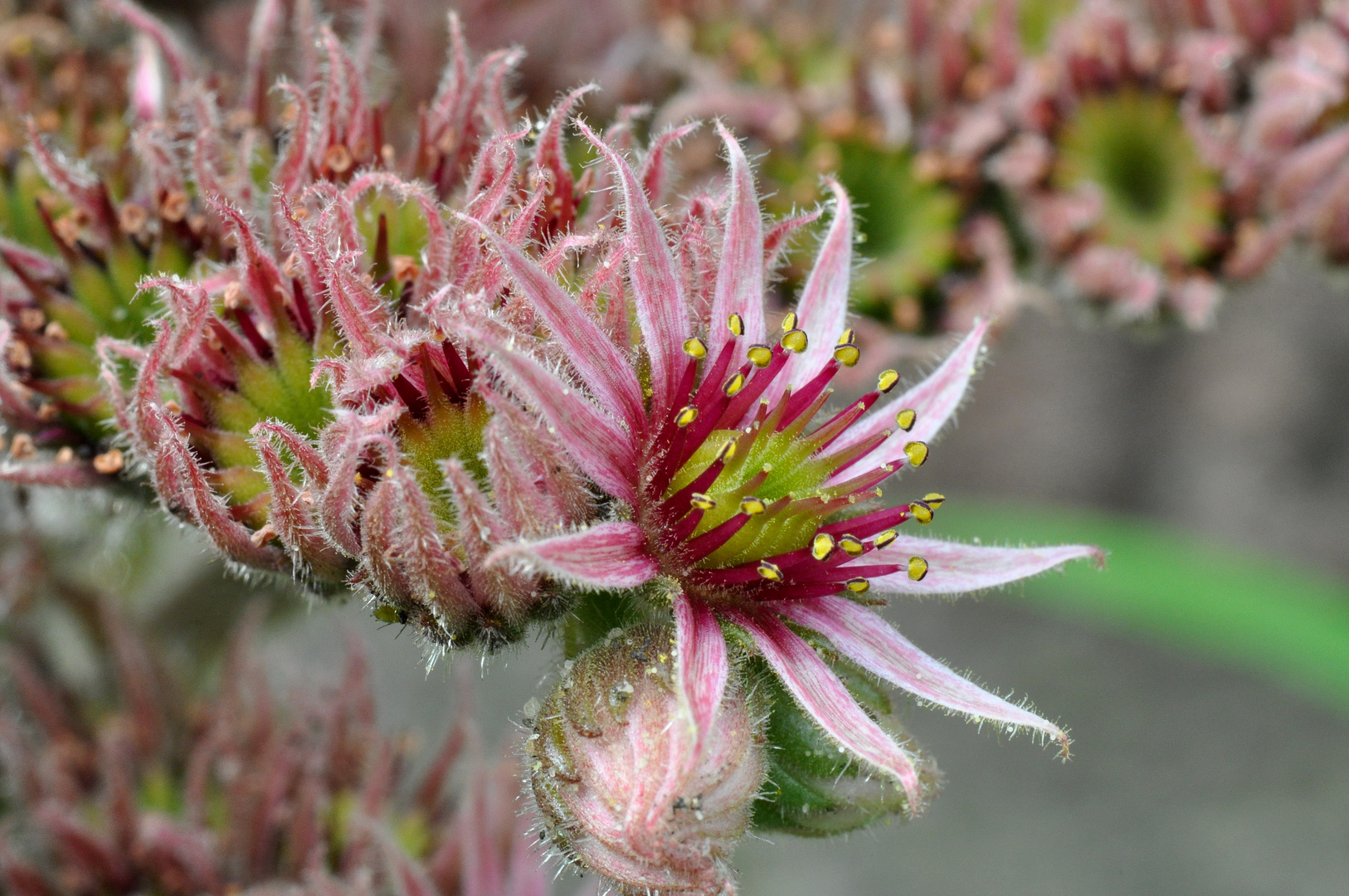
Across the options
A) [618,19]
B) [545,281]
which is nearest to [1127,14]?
[618,19]

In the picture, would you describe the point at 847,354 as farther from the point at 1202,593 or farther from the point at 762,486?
the point at 1202,593

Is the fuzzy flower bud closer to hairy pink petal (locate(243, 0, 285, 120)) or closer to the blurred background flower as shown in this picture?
hairy pink petal (locate(243, 0, 285, 120))

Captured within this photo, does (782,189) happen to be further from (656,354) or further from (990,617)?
(990,617)

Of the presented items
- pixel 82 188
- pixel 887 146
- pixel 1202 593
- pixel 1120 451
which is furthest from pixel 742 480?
pixel 1120 451

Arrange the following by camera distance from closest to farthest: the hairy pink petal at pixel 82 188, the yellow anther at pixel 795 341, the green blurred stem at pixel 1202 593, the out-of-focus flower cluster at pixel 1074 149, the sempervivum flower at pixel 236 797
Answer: the yellow anther at pixel 795 341, the hairy pink petal at pixel 82 188, the sempervivum flower at pixel 236 797, the out-of-focus flower cluster at pixel 1074 149, the green blurred stem at pixel 1202 593

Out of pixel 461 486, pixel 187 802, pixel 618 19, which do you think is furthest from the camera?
pixel 618 19

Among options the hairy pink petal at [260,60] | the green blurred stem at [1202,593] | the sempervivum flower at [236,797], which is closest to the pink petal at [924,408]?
the sempervivum flower at [236,797]

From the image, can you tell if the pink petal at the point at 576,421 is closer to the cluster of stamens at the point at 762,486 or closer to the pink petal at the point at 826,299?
the cluster of stamens at the point at 762,486

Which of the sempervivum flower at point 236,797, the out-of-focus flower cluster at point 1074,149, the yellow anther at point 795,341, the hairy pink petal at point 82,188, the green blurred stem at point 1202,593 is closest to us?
the yellow anther at point 795,341
